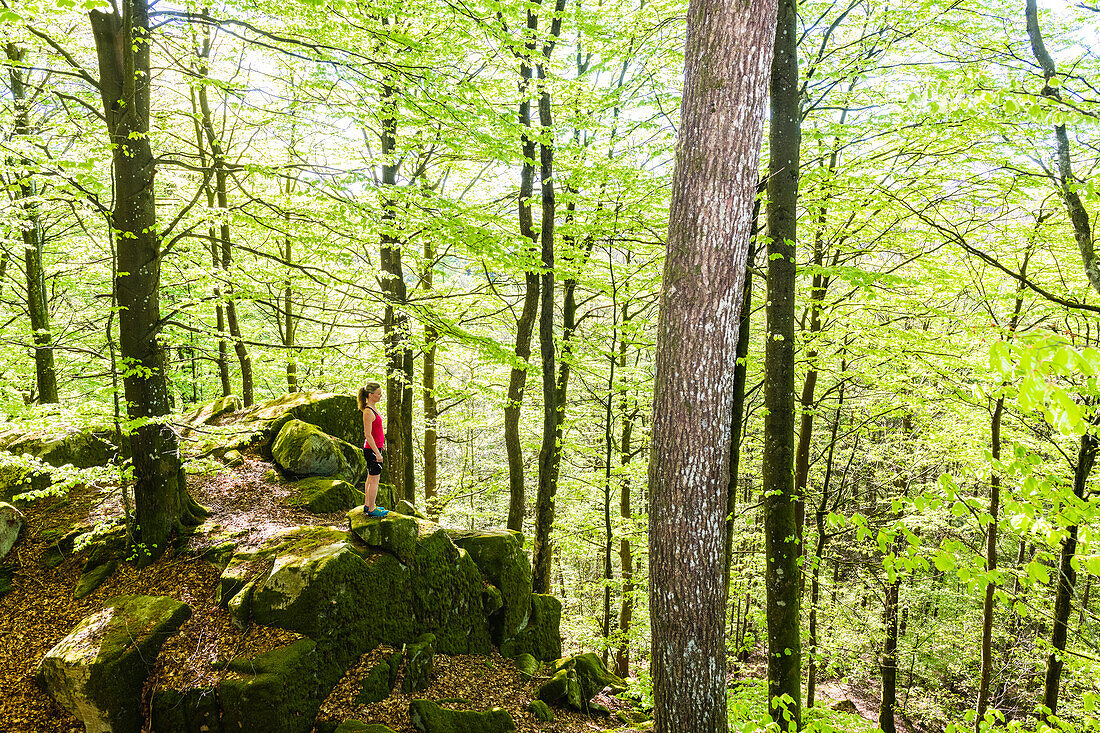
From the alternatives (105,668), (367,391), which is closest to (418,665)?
(105,668)

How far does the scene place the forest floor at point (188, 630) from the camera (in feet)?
15.2

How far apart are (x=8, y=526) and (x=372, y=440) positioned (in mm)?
4230

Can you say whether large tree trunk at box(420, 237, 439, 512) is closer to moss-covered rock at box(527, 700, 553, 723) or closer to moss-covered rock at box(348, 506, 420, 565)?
moss-covered rock at box(348, 506, 420, 565)

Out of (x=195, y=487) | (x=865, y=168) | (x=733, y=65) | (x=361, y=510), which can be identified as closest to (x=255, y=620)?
(x=361, y=510)

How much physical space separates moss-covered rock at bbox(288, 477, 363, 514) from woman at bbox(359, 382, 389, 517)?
147 cm

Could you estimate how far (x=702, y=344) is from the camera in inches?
129

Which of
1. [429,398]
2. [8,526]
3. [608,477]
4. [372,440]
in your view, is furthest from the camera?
[429,398]

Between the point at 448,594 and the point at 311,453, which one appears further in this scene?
the point at 311,453

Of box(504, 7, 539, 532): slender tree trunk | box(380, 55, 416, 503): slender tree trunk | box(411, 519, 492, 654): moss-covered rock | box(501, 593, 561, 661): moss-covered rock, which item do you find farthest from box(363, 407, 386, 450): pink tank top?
box(501, 593, 561, 661): moss-covered rock

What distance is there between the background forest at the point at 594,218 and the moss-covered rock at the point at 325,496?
1972 mm

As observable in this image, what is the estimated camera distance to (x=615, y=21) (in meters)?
9.13

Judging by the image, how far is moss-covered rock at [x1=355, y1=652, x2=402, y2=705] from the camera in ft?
17.3

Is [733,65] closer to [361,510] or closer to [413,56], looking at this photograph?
[413,56]

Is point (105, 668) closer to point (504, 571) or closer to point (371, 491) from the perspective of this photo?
point (371, 491)
